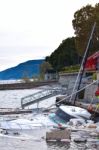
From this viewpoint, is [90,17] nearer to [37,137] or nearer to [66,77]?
[66,77]

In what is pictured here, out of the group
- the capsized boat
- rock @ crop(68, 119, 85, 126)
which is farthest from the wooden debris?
the capsized boat

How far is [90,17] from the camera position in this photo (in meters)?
103

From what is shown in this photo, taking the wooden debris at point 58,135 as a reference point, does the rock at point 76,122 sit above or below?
below

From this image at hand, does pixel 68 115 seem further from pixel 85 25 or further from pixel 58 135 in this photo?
→ pixel 85 25

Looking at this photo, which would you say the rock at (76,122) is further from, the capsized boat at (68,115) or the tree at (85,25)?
the tree at (85,25)

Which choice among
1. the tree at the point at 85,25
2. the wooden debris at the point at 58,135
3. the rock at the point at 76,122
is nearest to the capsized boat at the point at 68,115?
the rock at the point at 76,122

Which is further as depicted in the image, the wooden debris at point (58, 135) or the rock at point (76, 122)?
the rock at point (76, 122)

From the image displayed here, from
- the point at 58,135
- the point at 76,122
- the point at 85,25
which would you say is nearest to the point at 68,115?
the point at 76,122

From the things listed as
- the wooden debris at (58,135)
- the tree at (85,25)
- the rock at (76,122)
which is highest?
the tree at (85,25)

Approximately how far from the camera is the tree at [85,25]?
10044 centimetres

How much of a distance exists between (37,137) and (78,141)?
137 inches

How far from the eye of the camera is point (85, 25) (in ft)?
334

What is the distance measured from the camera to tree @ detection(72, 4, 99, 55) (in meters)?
100

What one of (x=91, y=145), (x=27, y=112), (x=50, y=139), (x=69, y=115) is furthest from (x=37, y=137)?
(x=27, y=112)
